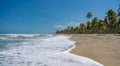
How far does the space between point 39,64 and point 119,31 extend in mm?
46348

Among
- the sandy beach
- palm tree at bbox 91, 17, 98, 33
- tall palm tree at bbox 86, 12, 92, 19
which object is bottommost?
the sandy beach

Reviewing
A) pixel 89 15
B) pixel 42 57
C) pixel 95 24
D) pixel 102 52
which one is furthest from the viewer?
pixel 89 15

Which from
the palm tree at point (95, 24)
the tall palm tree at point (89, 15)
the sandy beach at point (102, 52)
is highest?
the tall palm tree at point (89, 15)

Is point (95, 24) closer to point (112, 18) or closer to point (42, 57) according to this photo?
point (112, 18)

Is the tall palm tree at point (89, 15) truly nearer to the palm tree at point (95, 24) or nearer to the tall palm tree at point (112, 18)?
the palm tree at point (95, 24)

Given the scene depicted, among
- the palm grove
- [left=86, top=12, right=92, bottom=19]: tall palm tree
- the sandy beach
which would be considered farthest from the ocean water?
[left=86, top=12, right=92, bottom=19]: tall palm tree

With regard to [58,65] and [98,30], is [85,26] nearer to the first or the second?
[98,30]

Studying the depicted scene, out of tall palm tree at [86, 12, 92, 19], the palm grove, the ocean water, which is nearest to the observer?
the ocean water

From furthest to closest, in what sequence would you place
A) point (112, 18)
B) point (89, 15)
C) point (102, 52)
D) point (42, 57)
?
point (89, 15)
point (112, 18)
point (102, 52)
point (42, 57)

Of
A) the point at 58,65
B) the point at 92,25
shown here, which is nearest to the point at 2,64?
the point at 58,65

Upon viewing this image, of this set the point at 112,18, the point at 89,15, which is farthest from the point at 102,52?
the point at 89,15

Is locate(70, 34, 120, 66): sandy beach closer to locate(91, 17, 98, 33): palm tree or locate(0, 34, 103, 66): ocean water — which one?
locate(0, 34, 103, 66): ocean water

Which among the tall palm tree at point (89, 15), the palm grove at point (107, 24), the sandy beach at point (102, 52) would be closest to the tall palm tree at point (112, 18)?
the palm grove at point (107, 24)

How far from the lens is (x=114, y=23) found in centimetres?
5253
